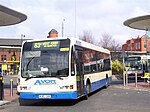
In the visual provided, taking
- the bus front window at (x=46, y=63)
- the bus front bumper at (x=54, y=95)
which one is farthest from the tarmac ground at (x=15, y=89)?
the bus front window at (x=46, y=63)

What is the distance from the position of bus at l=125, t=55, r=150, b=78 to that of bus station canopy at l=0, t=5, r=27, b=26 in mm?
15311

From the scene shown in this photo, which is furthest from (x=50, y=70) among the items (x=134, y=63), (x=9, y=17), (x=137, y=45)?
(x=137, y=45)

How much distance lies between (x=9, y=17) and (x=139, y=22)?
11.7 meters

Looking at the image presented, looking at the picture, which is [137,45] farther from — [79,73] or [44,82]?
[44,82]

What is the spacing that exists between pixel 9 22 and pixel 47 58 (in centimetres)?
1385

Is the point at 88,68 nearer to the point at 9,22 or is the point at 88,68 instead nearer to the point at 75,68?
the point at 75,68

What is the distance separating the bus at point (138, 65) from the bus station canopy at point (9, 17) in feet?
50.2

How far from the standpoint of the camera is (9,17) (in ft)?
84.7

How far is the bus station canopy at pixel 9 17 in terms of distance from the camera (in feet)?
74.8

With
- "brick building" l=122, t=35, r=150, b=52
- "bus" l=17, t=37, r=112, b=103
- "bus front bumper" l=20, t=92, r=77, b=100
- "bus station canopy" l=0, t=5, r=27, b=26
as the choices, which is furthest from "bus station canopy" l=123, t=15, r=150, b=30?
"brick building" l=122, t=35, r=150, b=52

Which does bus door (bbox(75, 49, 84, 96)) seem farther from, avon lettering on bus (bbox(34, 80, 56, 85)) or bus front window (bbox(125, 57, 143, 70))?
bus front window (bbox(125, 57, 143, 70))

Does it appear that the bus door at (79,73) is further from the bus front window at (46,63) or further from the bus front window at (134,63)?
the bus front window at (134,63)

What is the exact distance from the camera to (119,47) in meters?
79.5

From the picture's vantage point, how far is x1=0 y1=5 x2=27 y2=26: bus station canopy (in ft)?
74.8
